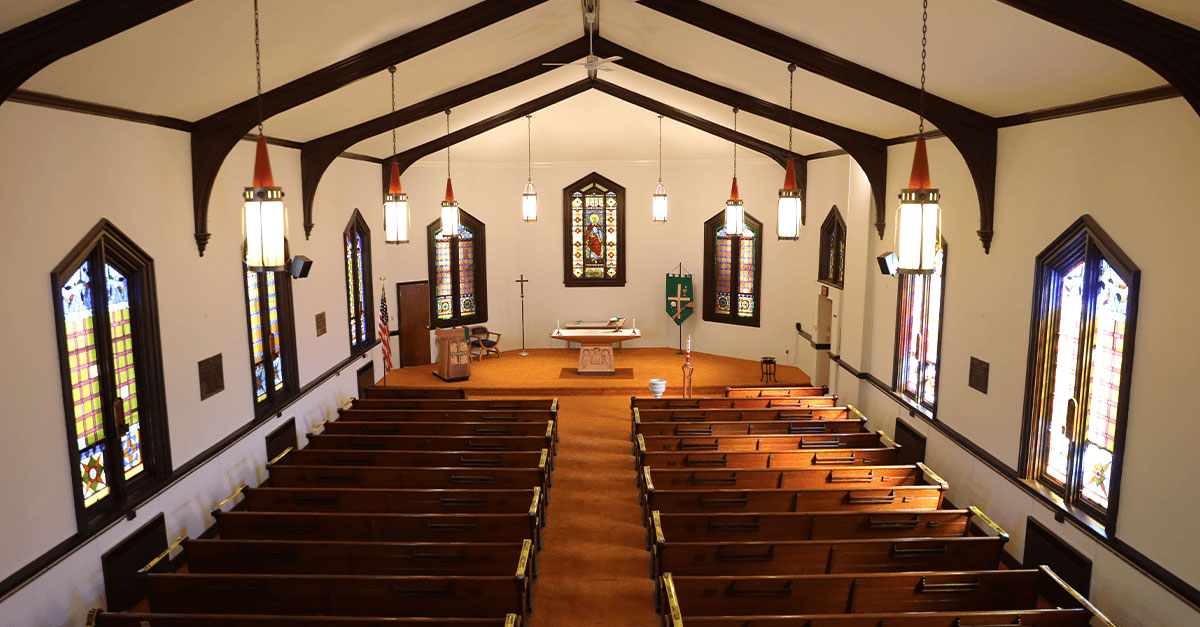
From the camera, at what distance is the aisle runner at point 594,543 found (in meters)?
6.10

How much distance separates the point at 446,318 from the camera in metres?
16.6

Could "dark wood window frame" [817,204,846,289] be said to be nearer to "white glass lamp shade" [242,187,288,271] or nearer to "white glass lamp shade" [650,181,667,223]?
"white glass lamp shade" [650,181,667,223]

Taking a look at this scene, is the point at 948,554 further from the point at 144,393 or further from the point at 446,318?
the point at 446,318

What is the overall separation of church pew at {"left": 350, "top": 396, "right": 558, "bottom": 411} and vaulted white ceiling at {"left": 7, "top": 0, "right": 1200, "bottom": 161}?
12.3 ft

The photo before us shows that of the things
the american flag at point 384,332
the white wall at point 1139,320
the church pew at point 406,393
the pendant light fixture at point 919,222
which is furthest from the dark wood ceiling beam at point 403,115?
the pendant light fixture at point 919,222

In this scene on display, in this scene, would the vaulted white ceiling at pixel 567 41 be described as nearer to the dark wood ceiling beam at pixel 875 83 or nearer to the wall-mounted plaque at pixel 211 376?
the dark wood ceiling beam at pixel 875 83

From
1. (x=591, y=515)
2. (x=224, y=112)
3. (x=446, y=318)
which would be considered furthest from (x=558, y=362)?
(x=224, y=112)

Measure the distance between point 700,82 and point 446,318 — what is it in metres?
8.37

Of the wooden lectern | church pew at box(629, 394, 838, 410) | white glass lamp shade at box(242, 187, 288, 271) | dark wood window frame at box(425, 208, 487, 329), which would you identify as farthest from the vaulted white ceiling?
dark wood window frame at box(425, 208, 487, 329)

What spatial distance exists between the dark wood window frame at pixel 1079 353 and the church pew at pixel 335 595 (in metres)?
4.46

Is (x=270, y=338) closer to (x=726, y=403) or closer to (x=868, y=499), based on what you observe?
(x=726, y=403)

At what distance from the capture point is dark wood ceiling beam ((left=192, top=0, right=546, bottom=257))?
7.54 meters

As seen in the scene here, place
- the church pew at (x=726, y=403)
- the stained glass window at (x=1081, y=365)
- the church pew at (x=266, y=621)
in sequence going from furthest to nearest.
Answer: the church pew at (x=726, y=403) < the stained glass window at (x=1081, y=365) < the church pew at (x=266, y=621)

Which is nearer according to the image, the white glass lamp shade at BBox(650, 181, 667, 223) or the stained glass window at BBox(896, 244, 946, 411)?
the stained glass window at BBox(896, 244, 946, 411)
